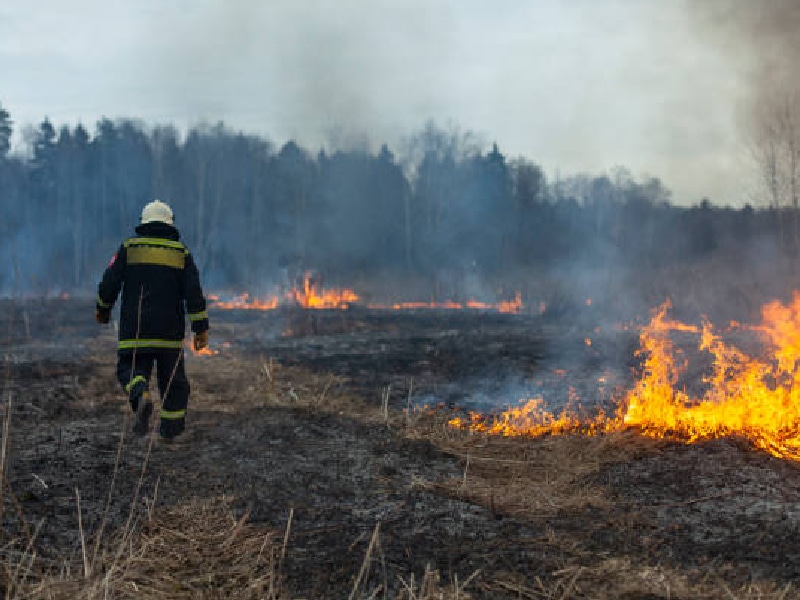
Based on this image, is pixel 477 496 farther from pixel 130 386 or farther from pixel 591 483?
pixel 130 386

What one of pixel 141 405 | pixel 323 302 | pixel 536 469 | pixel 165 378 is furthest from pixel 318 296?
pixel 536 469

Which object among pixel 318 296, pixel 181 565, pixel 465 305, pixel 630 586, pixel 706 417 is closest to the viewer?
pixel 630 586

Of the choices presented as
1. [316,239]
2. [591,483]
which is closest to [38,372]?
[591,483]

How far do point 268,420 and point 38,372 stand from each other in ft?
15.2

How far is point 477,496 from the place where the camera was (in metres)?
4.07

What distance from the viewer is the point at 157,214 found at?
514 centimetres

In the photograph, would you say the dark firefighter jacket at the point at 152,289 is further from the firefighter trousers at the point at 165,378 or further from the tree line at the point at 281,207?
the tree line at the point at 281,207

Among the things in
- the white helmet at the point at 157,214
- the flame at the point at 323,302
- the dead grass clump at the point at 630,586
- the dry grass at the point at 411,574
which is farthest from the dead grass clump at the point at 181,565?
the flame at the point at 323,302

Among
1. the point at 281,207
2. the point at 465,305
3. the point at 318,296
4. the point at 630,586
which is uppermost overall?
the point at 281,207

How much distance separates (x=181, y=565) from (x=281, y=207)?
3626 cm

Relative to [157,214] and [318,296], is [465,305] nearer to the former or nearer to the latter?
[318,296]

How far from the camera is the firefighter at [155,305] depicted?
16.3 ft

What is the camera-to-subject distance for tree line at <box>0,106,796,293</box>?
37188mm

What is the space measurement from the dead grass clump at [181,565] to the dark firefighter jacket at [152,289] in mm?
1724
